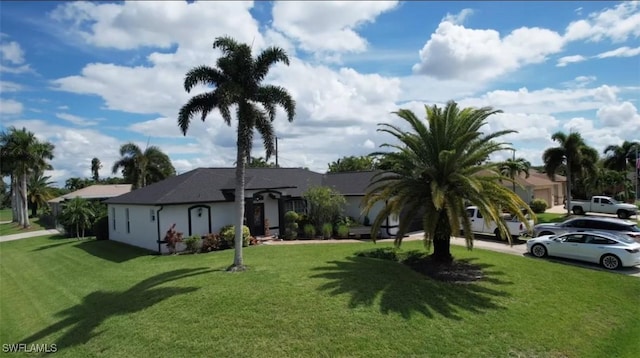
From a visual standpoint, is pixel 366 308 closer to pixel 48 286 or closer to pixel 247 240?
pixel 247 240

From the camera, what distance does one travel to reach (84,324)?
41.0ft

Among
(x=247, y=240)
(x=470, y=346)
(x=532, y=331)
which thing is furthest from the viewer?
(x=247, y=240)

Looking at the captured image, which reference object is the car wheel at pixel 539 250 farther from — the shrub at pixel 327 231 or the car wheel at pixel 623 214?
the car wheel at pixel 623 214

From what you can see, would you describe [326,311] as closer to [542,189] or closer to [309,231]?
[309,231]

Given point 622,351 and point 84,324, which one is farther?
point 84,324

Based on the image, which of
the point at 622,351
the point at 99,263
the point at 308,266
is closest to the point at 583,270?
the point at 622,351

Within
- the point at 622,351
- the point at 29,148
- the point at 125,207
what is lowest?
the point at 622,351

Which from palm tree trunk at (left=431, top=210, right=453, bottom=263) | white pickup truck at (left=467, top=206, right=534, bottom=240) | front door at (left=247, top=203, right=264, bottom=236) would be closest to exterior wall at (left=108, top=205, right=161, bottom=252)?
front door at (left=247, top=203, right=264, bottom=236)

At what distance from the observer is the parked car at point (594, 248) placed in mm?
17797

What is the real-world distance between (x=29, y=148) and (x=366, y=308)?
44.8m

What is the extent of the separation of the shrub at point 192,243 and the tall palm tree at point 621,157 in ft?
171

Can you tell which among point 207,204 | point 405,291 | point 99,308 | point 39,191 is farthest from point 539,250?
point 39,191

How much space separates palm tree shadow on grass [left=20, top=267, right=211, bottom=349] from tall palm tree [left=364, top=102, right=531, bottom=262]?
26.8 ft

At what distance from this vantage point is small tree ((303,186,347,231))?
2630cm
